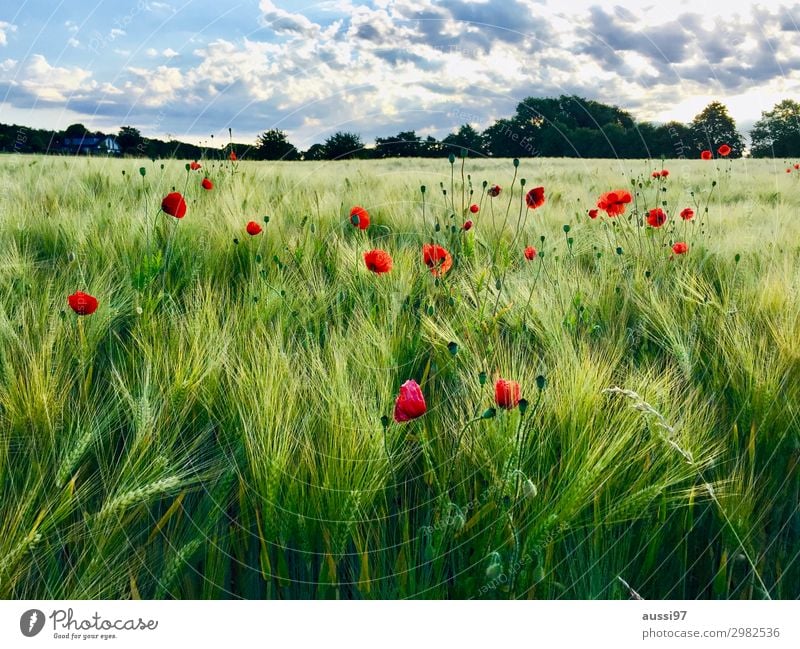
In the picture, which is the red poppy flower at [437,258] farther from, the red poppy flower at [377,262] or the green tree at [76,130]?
the green tree at [76,130]

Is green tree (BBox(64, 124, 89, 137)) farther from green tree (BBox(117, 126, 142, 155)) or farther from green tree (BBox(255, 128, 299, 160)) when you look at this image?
green tree (BBox(255, 128, 299, 160))

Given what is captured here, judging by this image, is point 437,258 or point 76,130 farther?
point 76,130

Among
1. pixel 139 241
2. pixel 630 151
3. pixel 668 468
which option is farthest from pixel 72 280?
pixel 630 151

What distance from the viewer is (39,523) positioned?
0.84 metres

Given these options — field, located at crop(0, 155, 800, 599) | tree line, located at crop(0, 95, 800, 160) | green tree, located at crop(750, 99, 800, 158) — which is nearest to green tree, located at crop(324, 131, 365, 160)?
tree line, located at crop(0, 95, 800, 160)

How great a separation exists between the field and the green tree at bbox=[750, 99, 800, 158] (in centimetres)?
31
